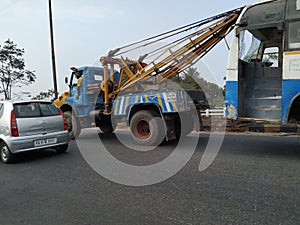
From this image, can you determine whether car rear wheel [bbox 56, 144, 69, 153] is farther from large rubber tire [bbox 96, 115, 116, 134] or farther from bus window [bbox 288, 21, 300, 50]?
bus window [bbox 288, 21, 300, 50]

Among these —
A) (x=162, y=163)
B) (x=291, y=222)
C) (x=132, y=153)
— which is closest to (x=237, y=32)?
(x=162, y=163)

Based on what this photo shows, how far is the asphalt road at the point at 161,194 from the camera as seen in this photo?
3115 millimetres

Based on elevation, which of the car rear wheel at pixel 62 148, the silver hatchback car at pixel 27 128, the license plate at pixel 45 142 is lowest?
the car rear wheel at pixel 62 148

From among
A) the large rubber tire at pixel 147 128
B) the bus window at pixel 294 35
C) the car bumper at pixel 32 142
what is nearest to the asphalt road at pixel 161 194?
the car bumper at pixel 32 142

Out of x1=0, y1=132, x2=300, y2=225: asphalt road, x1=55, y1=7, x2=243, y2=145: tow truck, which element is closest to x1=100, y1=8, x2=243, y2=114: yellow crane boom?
A: x1=55, y1=7, x2=243, y2=145: tow truck

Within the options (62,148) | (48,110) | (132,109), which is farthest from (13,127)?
(132,109)

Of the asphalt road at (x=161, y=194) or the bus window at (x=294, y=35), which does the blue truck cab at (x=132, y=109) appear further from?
the bus window at (x=294, y=35)

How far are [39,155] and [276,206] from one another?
5.54m

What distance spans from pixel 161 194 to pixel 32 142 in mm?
3558

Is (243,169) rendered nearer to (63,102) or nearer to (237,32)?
(237,32)

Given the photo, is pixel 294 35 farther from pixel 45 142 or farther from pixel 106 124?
pixel 106 124

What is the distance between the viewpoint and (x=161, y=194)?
3828 mm

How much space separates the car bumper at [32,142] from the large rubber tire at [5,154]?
7.9 inches

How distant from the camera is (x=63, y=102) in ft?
30.8
